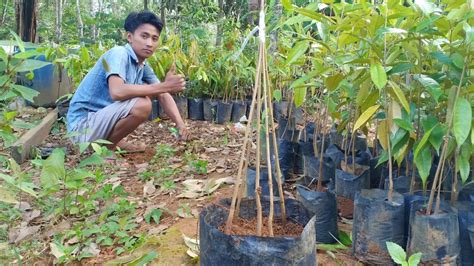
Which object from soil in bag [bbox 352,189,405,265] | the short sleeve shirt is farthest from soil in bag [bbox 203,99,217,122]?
soil in bag [bbox 352,189,405,265]

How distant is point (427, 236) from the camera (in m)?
1.41

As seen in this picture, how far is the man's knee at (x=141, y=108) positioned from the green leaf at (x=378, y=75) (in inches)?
80.3

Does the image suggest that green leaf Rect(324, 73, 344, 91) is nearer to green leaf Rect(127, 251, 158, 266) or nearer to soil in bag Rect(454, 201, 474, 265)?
soil in bag Rect(454, 201, 474, 265)

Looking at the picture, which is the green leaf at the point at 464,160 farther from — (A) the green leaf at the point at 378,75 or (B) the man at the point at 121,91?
(B) the man at the point at 121,91

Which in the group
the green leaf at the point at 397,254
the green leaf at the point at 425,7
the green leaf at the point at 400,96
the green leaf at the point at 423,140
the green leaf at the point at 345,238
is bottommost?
the green leaf at the point at 345,238

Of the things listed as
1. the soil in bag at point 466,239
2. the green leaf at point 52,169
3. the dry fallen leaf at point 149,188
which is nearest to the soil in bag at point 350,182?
the soil in bag at point 466,239

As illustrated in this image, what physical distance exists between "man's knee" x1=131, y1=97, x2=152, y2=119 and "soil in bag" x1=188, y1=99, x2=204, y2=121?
1546mm

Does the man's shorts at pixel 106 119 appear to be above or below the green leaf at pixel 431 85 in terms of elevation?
below

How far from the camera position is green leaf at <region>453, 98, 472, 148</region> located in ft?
4.14

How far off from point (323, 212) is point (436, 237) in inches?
17.4

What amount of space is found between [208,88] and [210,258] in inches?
142

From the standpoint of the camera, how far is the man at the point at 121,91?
3.02 metres

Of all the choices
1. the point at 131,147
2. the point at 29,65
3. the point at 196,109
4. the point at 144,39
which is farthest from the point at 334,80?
the point at 196,109

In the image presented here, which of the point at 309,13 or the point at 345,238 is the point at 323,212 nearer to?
the point at 345,238
